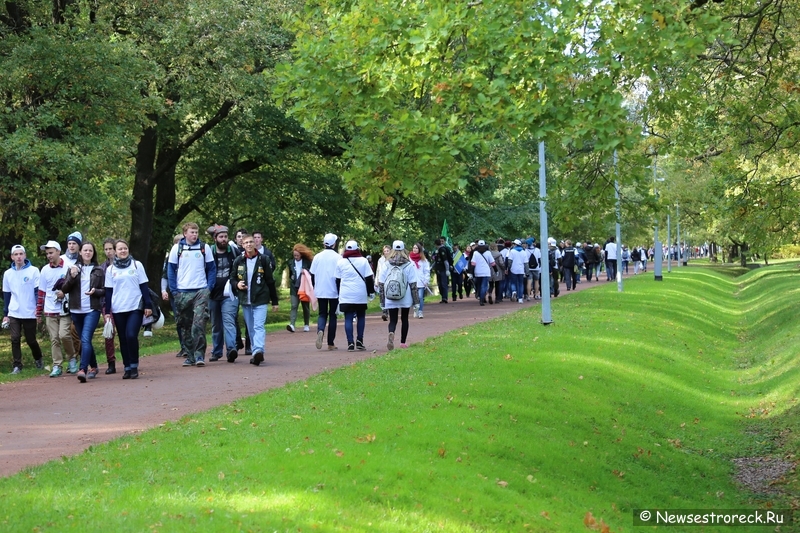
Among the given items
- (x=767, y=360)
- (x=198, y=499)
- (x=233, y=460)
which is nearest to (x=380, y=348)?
(x=767, y=360)

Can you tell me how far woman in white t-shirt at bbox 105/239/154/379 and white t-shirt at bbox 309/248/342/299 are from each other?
355 centimetres

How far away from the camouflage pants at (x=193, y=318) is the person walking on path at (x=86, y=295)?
1184mm

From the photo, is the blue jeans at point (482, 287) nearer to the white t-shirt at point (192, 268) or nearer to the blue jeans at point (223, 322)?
the blue jeans at point (223, 322)

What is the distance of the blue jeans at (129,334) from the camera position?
13.9 metres

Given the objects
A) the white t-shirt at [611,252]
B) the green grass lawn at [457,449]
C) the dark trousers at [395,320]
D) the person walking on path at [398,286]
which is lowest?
the green grass lawn at [457,449]

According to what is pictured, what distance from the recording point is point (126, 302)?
1387 centimetres

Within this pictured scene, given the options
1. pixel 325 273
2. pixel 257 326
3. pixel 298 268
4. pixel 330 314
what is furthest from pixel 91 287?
pixel 298 268

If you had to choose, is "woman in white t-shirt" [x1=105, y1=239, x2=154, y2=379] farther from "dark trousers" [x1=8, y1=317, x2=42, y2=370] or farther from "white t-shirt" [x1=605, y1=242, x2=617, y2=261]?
"white t-shirt" [x1=605, y1=242, x2=617, y2=261]

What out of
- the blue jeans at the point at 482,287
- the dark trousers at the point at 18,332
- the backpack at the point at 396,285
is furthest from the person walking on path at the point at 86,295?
the blue jeans at the point at 482,287

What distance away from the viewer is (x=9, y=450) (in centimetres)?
895

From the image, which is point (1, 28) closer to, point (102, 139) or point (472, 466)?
point (102, 139)

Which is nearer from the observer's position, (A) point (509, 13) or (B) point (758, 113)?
(A) point (509, 13)

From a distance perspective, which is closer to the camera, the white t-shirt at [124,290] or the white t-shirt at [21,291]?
the white t-shirt at [124,290]

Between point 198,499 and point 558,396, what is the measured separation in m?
6.56
